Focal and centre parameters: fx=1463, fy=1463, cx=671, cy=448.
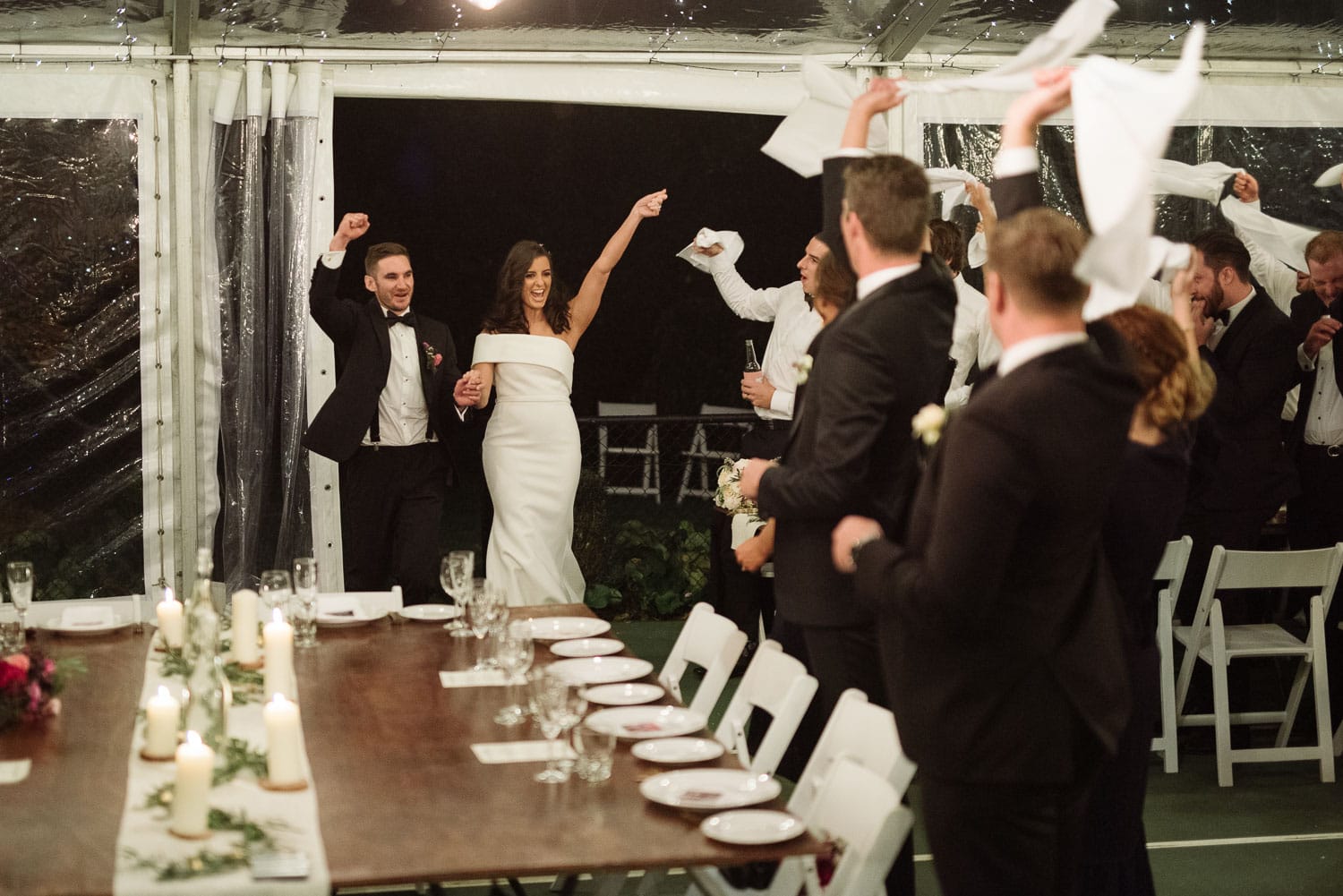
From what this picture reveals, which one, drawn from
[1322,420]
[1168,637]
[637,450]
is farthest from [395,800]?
[637,450]

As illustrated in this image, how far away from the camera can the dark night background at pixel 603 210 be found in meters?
13.0

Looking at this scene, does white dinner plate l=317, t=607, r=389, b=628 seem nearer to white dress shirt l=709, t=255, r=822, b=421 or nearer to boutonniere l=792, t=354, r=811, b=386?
boutonniere l=792, t=354, r=811, b=386

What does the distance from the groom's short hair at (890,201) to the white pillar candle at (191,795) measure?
1.58 m

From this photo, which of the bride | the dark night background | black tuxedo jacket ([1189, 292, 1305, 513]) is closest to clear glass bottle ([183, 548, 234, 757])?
the bride

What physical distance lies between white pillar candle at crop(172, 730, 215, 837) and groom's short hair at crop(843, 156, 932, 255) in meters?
1.58

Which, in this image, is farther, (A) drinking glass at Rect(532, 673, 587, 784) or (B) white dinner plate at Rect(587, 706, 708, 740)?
(B) white dinner plate at Rect(587, 706, 708, 740)

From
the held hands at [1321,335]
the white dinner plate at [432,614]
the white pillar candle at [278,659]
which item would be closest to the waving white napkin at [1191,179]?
the held hands at [1321,335]

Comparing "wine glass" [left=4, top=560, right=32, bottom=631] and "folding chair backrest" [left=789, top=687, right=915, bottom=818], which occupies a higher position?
"wine glass" [left=4, top=560, right=32, bottom=631]

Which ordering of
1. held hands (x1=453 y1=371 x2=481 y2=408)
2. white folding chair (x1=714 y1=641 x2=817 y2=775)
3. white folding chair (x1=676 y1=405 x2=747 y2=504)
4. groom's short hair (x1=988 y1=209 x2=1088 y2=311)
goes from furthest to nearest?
white folding chair (x1=676 y1=405 x2=747 y2=504)
held hands (x1=453 y1=371 x2=481 y2=408)
white folding chair (x1=714 y1=641 x2=817 y2=775)
groom's short hair (x1=988 y1=209 x2=1088 y2=311)

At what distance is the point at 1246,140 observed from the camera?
22.2 ft

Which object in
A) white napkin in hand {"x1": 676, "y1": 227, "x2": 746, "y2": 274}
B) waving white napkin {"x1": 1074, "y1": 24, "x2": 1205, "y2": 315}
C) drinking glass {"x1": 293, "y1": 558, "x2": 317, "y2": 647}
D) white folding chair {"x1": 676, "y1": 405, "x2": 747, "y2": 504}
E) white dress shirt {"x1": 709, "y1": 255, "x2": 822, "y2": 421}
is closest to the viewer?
waving white napkin {"x1": 1074, "y1": 24, "x2": 1205, "y2": 315}

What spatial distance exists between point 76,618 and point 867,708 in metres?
2.29

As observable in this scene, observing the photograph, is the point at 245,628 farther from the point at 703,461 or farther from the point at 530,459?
the point at 703,461

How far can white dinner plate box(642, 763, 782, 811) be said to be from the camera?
235 centimetres
